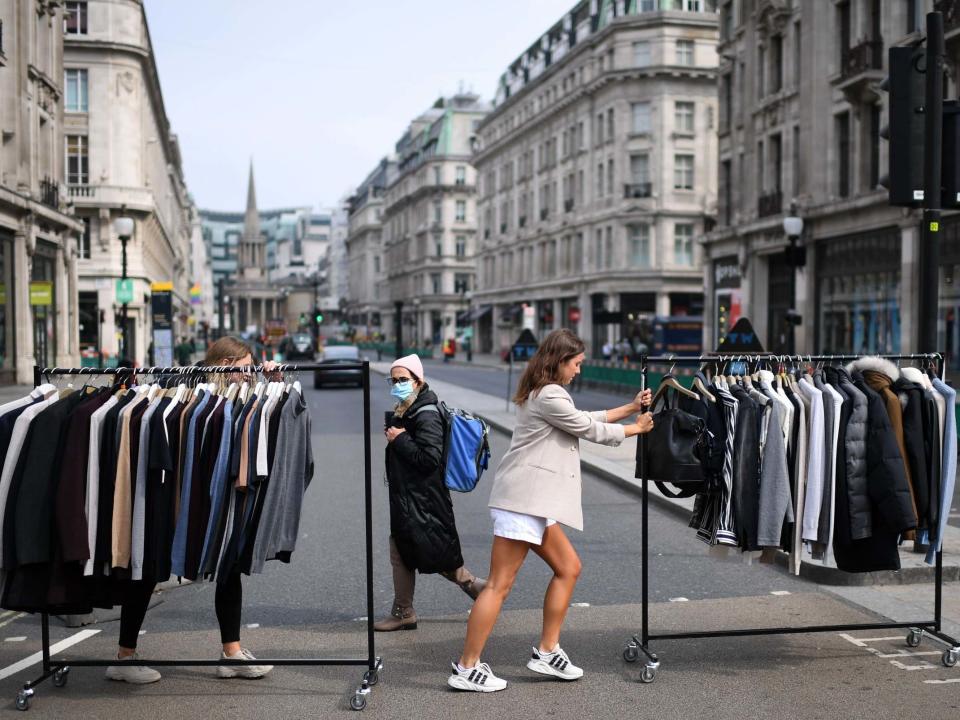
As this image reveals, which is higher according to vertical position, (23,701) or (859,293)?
(859,293)

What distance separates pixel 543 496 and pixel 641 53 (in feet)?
190

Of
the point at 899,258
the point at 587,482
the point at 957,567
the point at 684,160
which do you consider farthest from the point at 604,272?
A: the point at 957,567

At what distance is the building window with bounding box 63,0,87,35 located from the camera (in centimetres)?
5681

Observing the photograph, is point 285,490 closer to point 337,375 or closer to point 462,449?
point 462,449

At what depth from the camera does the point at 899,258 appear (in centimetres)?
2875

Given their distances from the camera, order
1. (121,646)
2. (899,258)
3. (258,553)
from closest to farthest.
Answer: (258,553) → (121,646) → (899,258)

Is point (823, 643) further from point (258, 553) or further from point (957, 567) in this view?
point (258, 553)

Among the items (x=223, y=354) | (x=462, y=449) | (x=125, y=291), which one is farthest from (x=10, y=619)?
(x=125, y=291)

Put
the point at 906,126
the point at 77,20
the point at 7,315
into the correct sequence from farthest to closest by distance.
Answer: the point at 77,20 → the point at 7,315 → the point at 906,126

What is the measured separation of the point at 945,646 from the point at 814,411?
1698 millimetres

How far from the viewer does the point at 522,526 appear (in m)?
5.70

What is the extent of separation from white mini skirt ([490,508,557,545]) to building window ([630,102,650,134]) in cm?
5731

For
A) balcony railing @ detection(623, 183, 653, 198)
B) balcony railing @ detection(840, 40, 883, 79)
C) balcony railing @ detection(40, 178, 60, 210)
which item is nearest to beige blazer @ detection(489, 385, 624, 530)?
balcony railing @ detection(840, 40, 883, 79)

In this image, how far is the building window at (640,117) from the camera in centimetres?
6078
